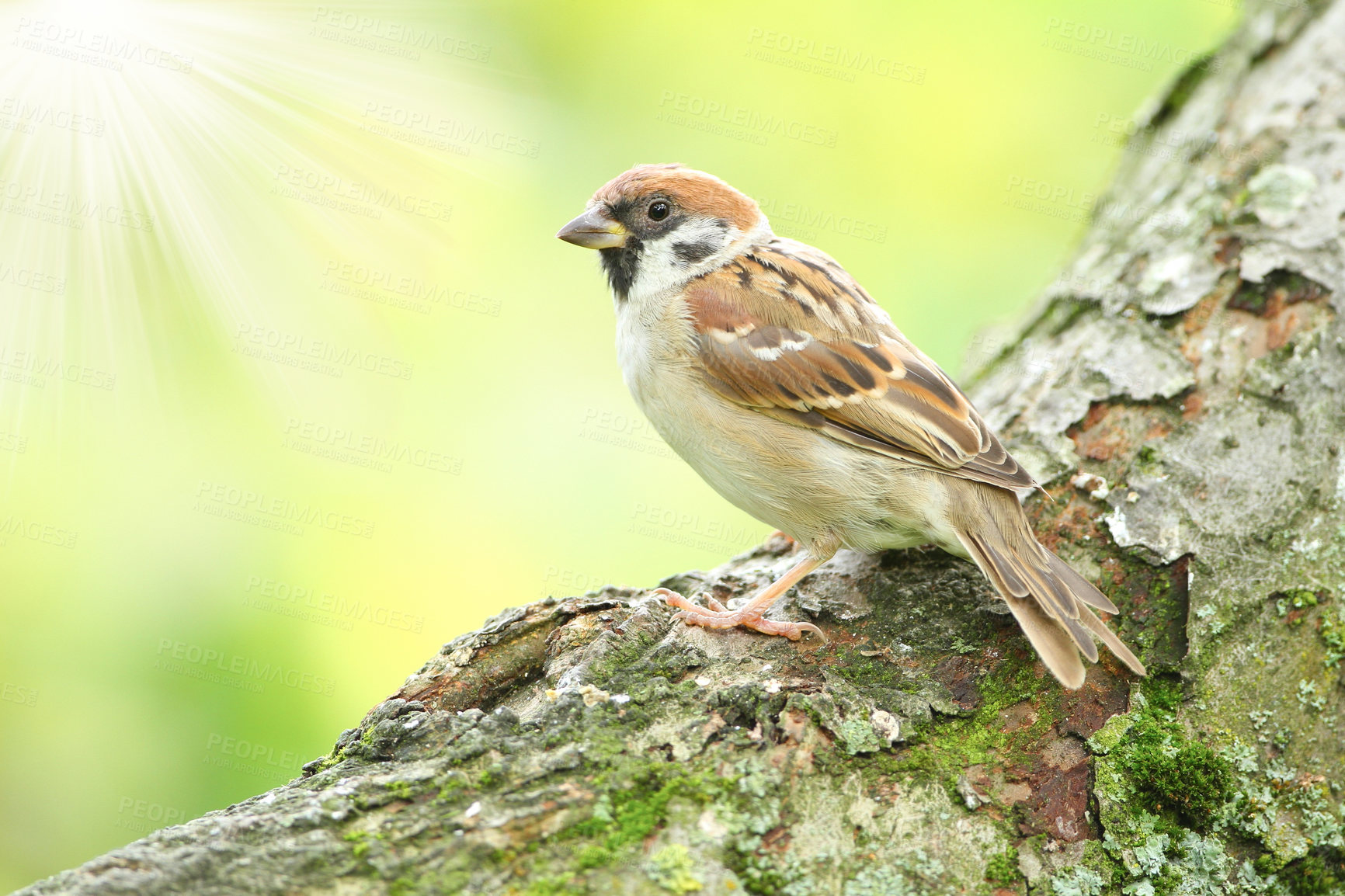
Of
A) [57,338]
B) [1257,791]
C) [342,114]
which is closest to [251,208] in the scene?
[342,114]

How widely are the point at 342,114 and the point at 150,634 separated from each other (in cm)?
257

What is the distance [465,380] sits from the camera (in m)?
5.08

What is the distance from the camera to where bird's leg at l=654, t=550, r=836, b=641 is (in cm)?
271

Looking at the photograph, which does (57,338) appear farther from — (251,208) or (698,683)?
(698,683)
